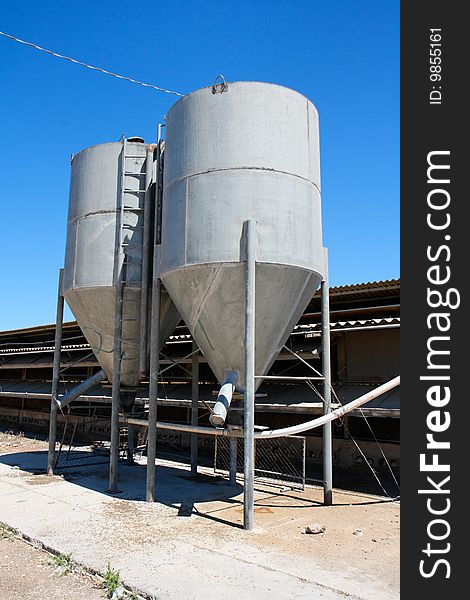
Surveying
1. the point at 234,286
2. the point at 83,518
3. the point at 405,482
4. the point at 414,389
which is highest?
the point at 234,286

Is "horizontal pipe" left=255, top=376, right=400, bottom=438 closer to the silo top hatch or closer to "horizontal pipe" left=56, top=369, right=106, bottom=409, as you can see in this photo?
the silo top hatch

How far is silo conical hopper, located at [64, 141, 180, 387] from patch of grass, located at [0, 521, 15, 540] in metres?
4.82

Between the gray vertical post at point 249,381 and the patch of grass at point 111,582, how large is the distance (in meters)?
2.91

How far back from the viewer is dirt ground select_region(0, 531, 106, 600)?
20.1 feet

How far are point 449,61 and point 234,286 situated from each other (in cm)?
526

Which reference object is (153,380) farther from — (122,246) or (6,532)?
(6,532)

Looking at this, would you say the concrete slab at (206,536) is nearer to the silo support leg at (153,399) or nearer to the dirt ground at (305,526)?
the dirt ground at (305,526)

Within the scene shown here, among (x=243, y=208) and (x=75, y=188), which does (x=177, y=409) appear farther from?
(x=243, y=208)

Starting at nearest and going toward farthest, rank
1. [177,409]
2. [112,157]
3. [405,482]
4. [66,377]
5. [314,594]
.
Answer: [405,482]
[314,594]
[112,157]
[177,409]
[66,377]

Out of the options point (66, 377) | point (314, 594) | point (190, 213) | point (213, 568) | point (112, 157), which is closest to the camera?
point (314, 594)

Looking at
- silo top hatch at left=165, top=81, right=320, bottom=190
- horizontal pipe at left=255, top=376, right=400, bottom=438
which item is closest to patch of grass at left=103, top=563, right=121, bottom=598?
horizontal pipe at left=255, top=376, right=400, bottom=438

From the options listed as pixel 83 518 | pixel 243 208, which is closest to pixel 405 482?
pixel 243 208

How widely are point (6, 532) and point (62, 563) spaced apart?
213 cm

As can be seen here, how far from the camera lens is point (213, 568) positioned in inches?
275
